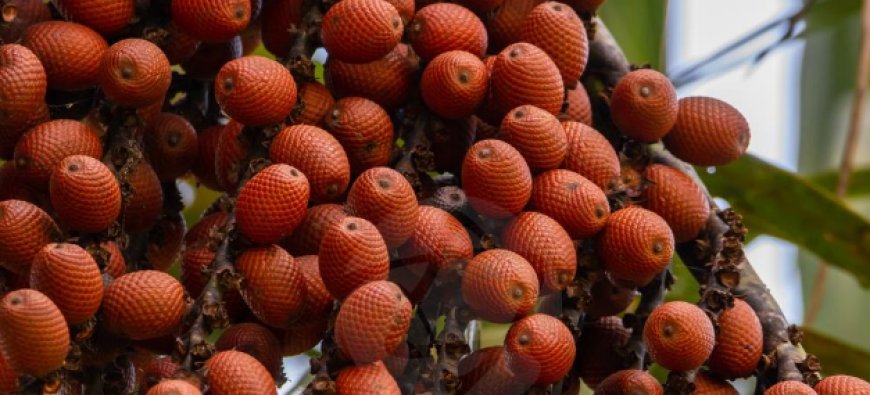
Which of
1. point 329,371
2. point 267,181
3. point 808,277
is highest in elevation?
point 267,181

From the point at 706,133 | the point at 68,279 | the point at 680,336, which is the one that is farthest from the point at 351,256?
the point at 706,133

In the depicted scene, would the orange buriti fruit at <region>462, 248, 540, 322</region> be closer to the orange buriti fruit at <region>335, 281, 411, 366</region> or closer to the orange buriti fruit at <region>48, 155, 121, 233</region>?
the orange buriti fruit at <region>335, 281, 411, 366</region>

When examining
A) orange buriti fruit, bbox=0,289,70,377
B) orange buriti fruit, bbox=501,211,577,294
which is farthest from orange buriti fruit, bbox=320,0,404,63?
orange buriti fruit, bbox=0,289,70,377

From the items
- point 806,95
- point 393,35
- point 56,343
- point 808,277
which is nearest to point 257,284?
point 56,343

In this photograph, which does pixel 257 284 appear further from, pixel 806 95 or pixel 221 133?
Answer: pixel 806 95

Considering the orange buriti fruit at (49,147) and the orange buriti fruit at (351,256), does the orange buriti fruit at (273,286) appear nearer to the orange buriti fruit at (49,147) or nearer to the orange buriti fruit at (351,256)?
the orange buriti fruit at (351,256)

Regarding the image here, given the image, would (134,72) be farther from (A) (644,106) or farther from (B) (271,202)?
(A) (644,106)

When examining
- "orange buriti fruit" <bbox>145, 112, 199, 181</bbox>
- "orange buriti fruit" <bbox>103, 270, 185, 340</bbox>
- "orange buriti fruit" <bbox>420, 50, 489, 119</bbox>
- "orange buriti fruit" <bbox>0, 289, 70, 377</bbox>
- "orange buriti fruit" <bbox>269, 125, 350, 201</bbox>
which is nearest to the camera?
"orange buriti fruit" <bbox>0, 289, 70, 377</bbox>
